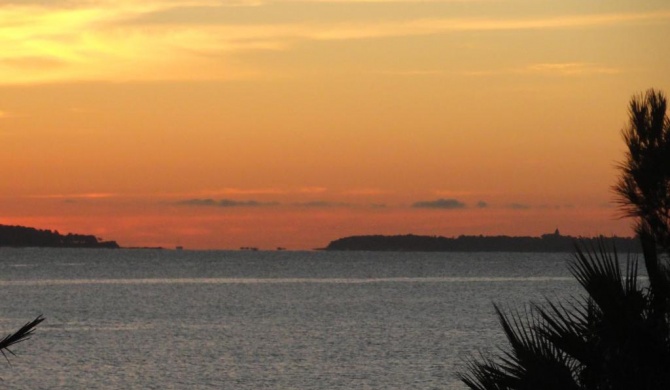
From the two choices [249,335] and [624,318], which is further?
[249,335]

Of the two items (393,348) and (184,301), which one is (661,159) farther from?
(184,301)

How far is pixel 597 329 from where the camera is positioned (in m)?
6.54

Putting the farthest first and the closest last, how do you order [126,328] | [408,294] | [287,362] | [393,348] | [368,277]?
[368,277], [408,294], [126,328], [393,348], [287,362]

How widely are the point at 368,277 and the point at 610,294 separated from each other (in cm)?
18842

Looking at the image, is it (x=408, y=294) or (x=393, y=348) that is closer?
(x=393, y=348)

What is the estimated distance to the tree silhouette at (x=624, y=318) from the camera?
21.0 ft

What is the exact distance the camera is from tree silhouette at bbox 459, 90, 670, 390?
641 centimetres

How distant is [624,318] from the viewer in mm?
6438

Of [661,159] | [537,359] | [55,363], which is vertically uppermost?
[661,159]

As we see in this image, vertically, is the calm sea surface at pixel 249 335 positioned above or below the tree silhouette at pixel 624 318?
below

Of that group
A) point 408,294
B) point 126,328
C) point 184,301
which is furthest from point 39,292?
point 126,328

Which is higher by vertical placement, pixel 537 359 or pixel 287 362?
pixel 537 359

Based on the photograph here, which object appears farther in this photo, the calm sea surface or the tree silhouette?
the calm sea surface

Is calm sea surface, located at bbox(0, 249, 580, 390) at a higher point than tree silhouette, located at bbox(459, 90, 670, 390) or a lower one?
lower
